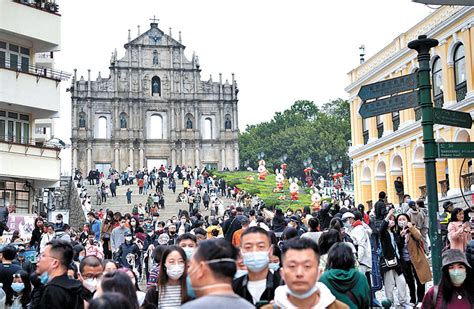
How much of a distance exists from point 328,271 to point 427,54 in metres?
3.22

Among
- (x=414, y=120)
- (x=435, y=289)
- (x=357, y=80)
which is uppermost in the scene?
(x=357, y=80)

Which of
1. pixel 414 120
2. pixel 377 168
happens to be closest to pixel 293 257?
pixel 414 120

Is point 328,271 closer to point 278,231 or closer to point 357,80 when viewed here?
point 278,231

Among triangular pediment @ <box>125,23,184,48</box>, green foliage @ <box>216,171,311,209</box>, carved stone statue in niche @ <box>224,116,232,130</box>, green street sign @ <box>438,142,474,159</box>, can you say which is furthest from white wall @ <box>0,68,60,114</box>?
triangular pediment @ <box>125,23,184,48</box>

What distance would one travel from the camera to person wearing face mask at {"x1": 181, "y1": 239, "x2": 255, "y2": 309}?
4.09 metres

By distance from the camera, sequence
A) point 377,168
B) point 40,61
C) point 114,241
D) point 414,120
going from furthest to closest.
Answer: point 40,61 < point 377,168 < point 414,120 < point 114,241

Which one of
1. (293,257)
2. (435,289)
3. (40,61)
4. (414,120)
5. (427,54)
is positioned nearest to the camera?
(293,257)

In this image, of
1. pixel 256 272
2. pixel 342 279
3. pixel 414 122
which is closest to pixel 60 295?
pixel 256 272

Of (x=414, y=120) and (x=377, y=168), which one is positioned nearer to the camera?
(x=414, y=120)

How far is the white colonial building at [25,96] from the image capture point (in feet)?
83.7

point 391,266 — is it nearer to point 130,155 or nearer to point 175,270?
point 175,270

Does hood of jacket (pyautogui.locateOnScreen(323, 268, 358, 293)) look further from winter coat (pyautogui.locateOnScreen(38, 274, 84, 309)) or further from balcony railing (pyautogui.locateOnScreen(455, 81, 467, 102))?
balcony railing (pyautogui.locateOnScreen(455, 81, 467, 102))

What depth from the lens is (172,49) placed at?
226 feet

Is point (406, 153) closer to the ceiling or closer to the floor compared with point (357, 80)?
closer to the floor
